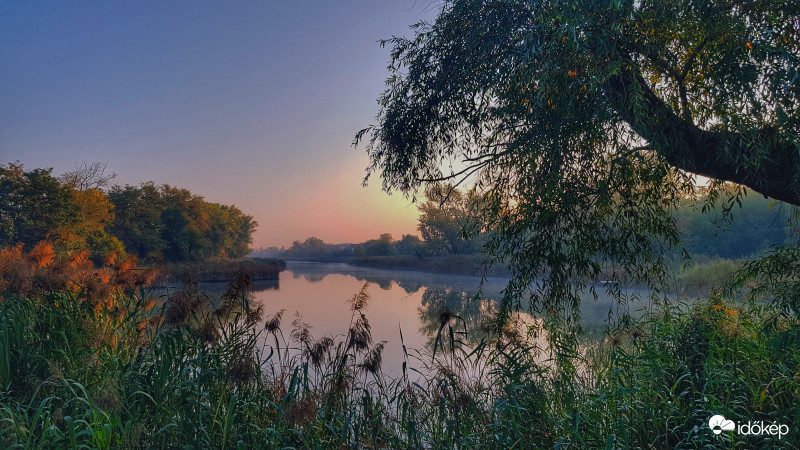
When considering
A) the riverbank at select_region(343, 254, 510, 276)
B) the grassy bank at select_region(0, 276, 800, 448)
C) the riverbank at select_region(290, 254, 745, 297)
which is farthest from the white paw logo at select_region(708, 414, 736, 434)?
the riverbank at select_region(343, 254, 510, 276)

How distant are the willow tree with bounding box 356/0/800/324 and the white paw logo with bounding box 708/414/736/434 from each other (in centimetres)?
229

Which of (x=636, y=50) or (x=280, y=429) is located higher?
(x=636, y=50)

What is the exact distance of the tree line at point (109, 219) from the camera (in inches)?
1167

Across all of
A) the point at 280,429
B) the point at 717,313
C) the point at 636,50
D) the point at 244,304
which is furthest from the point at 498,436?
the point at 636,50

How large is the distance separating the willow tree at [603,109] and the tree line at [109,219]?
1063cm

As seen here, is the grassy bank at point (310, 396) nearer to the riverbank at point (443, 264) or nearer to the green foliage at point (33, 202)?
the riverbank at point (443, 264)

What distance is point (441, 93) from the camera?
6.39 metres

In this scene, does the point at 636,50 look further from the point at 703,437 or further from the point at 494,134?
the point at 703,437

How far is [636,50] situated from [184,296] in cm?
542

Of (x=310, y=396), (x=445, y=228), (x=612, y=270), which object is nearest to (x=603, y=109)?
(x=310, y=396)

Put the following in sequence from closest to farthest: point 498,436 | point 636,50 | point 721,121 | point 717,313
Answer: point 498,436, point 721,121, point 636,50, point 717,313

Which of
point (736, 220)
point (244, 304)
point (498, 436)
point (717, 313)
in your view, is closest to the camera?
point (498, 436)

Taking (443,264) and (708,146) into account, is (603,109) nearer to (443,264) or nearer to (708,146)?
(708,146)

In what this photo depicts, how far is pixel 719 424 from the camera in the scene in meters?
3.35
